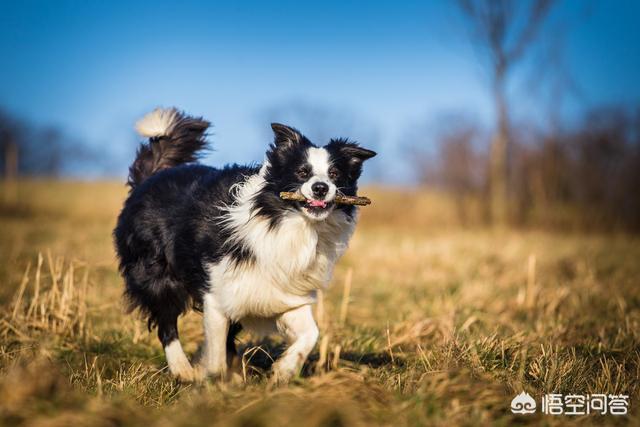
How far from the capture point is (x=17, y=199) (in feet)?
57.4

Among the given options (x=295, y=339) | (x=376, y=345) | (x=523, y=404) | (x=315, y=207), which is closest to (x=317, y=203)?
(x=315, y=207)

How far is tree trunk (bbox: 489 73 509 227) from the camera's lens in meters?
16.3

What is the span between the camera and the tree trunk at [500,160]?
53.4 feet

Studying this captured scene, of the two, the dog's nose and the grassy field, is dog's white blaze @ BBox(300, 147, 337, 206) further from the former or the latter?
the grassy field

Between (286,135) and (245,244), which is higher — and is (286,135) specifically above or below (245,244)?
above

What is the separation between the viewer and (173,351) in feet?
14.6

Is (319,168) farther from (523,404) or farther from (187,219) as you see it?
(523,404)

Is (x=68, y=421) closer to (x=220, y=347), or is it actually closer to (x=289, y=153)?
(x=220, y=347)

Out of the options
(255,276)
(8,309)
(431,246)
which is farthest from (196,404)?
(431,246)

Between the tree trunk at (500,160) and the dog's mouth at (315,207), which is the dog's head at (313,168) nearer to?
the dog's mouth at (315,207)

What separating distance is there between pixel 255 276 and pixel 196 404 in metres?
1.18

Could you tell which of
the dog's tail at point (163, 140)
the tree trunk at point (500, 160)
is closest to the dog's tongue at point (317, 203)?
the dog's tail at point (163, 140)

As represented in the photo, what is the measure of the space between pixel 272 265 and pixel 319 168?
68 centimetres

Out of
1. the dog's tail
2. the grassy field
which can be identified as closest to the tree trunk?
the grassy field
